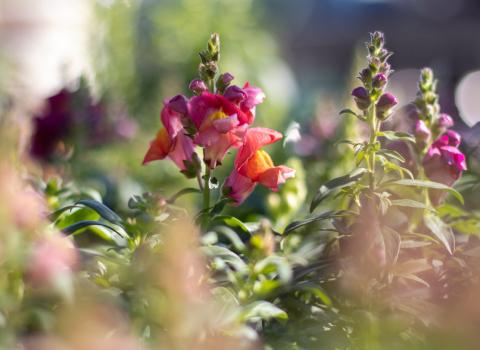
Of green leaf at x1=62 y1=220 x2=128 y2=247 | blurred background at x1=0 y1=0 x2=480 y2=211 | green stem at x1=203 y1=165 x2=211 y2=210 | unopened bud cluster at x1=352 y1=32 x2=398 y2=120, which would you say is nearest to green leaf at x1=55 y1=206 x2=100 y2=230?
green leaf at x1=62 y1=220 x2=128 y2=247

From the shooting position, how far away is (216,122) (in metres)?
1.11

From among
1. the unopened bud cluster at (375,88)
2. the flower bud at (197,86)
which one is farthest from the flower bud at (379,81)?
the flower bud at (197,86)

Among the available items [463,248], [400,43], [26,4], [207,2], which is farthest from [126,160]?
[400,43]

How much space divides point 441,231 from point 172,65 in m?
2.99

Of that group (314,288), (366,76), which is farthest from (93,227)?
(366,76)

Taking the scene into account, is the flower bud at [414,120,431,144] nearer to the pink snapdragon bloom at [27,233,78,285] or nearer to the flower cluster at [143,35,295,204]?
the flower cluster at [143,35,295,204]

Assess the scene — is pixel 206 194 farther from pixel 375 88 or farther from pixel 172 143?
pixel 375 88

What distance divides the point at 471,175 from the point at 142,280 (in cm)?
79

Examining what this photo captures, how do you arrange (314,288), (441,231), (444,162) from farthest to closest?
(444,162), (441,231), (314,288)

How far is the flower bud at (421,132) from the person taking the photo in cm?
127

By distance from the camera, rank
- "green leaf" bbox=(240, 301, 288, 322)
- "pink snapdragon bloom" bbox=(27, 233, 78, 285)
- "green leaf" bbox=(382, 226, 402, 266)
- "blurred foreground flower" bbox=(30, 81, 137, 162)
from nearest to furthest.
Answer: "pink snapdragon bloom" bbox=(27, 233, 78, 285), "green leaf" bbox=(240, 301, 288, 322), "green leaf" bbox=(382, 226, 402, 266), "blurred foreground flower" bbox=(30, 81, 137, 162)

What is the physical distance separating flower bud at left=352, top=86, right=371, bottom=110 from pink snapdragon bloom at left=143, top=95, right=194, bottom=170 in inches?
9.6

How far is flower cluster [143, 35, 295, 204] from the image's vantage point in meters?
1.12

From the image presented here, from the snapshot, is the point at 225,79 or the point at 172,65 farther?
the point at 172,65
